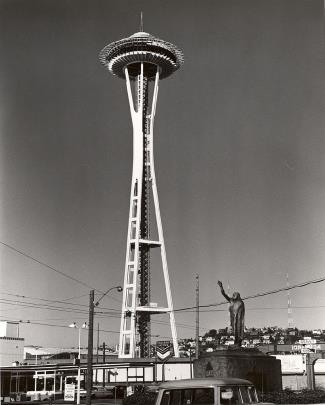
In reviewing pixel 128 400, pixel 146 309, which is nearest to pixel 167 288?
pixel 146 309

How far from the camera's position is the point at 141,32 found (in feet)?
300

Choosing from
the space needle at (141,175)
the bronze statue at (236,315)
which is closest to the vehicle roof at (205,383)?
the bronze statue at (236,315)

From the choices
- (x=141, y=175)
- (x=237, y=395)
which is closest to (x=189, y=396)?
(x=237, y=395)

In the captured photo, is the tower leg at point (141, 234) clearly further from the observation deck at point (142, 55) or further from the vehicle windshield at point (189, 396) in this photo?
the vehicle windshield at point (189, 396)

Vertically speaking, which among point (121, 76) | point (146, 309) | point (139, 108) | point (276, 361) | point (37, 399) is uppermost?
point (121, 76)

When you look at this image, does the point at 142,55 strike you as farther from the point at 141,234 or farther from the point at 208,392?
the point at 208,392

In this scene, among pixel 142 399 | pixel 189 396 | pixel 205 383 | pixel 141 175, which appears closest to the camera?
pixel 205 383

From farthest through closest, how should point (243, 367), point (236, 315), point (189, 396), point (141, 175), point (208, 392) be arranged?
point (141, 175) < point (236, 315) < point (243, 367) < point (189, 396) < point (208, 392)

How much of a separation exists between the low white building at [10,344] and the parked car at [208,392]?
7789 centimetres

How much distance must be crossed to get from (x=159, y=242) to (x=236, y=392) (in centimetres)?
7154

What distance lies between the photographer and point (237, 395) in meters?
13.8

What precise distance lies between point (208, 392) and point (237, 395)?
72 cm

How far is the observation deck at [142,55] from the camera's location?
8888cm

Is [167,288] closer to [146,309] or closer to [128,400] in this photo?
[146,309]
